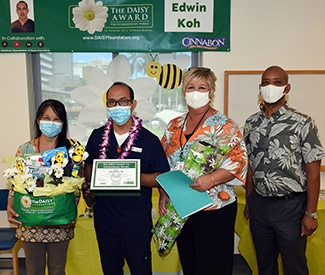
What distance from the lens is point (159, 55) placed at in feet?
10.5

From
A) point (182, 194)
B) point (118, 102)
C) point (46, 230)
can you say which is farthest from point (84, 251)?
point (118, 102)

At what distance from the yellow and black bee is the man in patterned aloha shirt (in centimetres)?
136

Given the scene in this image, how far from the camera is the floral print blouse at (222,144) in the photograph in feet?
5.42

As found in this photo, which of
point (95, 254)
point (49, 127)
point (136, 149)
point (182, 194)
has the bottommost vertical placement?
point (95, 254)

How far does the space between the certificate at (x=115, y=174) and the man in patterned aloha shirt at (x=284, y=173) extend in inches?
37.7

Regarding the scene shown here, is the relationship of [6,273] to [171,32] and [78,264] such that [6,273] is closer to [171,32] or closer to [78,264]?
[78,264]

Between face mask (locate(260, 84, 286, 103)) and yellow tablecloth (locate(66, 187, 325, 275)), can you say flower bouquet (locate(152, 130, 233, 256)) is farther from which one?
yellow tablecloth (locate(66, 187, 325, 275))

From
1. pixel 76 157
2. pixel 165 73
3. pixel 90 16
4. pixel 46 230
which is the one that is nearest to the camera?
pixel 76 157

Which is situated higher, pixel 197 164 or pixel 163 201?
pixel 197 164

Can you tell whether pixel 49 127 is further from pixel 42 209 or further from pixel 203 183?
pixel 203 183

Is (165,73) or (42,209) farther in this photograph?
(165,73)

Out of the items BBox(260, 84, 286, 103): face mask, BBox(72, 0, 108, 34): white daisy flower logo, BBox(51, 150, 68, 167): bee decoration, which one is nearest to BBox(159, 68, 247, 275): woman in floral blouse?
BBox(260, 84, 286, 103): face mask

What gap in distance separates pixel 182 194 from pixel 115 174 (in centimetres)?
41

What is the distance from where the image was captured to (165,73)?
3.22 metres
